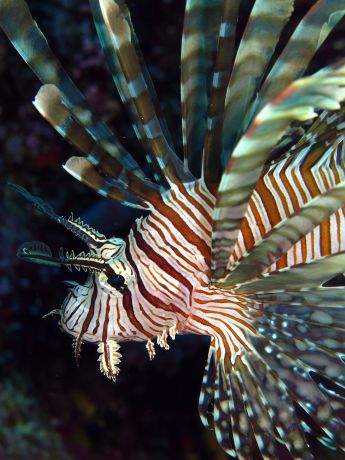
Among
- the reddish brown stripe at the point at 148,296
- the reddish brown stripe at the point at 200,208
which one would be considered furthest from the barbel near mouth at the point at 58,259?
the reddish brown stripe at the point at 200,208

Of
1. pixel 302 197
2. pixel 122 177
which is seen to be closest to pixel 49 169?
pixel 122 177

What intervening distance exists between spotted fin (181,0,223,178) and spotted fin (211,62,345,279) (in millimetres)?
899

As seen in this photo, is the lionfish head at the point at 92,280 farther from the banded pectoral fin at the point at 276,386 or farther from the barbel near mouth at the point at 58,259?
the banded pectoral fin at the point at 276,386

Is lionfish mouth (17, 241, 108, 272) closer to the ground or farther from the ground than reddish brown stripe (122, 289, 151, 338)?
farther from the ground

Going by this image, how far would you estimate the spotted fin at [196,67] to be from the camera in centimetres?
263

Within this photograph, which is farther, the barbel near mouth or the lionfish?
the barbel near mouth

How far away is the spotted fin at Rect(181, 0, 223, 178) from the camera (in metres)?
2.63

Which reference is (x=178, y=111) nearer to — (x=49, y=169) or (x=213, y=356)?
(x=49, y=169)

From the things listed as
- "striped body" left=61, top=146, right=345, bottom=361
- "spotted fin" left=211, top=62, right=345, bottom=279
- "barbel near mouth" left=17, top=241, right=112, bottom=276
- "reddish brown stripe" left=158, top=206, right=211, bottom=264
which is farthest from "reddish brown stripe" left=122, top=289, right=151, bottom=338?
"spotted fin" left=211, top=62, right=345, bottom=279

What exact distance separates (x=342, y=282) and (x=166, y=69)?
287cm

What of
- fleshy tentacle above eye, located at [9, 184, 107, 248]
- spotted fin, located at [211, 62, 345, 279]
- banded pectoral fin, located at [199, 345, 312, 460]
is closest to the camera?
spotted fin, located at [211, 62, 345, 279]

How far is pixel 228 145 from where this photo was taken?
273 cm

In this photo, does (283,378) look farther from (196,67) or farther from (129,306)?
(196,67)

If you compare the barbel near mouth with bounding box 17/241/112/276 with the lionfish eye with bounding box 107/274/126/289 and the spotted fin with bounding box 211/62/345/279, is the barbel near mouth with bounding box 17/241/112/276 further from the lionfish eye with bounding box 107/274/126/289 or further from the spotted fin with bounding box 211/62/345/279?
the spotted fin with bounding box 211/62/345/279
